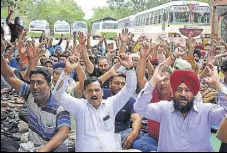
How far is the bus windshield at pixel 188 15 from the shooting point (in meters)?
19.1

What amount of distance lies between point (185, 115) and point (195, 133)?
0.18m

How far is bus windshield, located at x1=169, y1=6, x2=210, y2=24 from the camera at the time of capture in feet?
62.5

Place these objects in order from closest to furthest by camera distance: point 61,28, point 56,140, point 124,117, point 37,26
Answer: point 56,140
point 124,117
point 37,26
point 61,28

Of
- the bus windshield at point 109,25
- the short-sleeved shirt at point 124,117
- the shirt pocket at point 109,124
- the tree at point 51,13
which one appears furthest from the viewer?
the tree at point 51,13

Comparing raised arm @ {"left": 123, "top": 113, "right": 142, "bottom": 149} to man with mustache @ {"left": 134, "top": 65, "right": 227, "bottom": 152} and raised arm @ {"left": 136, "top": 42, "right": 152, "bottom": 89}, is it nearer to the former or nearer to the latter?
raised arm @ {"left": 136, "top": 42, "right": 152, "bottom": 89}

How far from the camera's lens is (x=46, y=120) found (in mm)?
3869

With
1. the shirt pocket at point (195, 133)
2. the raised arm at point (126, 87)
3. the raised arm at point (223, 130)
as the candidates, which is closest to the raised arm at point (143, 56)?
the raised arm at point (126, 87)

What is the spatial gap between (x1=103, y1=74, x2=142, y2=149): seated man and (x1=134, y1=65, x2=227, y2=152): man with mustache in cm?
63

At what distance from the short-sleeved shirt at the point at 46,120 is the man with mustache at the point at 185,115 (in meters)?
0.68

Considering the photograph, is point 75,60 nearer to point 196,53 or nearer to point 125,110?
point 125,110

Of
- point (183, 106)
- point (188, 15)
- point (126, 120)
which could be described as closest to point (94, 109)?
point (183, 106)

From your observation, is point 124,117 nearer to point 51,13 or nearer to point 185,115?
point 185,115

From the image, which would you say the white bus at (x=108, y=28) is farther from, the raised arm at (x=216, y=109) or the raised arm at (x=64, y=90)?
the raised arm at (x=216, y=109)

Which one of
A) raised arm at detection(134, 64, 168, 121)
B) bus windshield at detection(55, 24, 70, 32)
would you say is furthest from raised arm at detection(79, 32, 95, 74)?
bus windshield at detection(55, 24, 70, 32)
